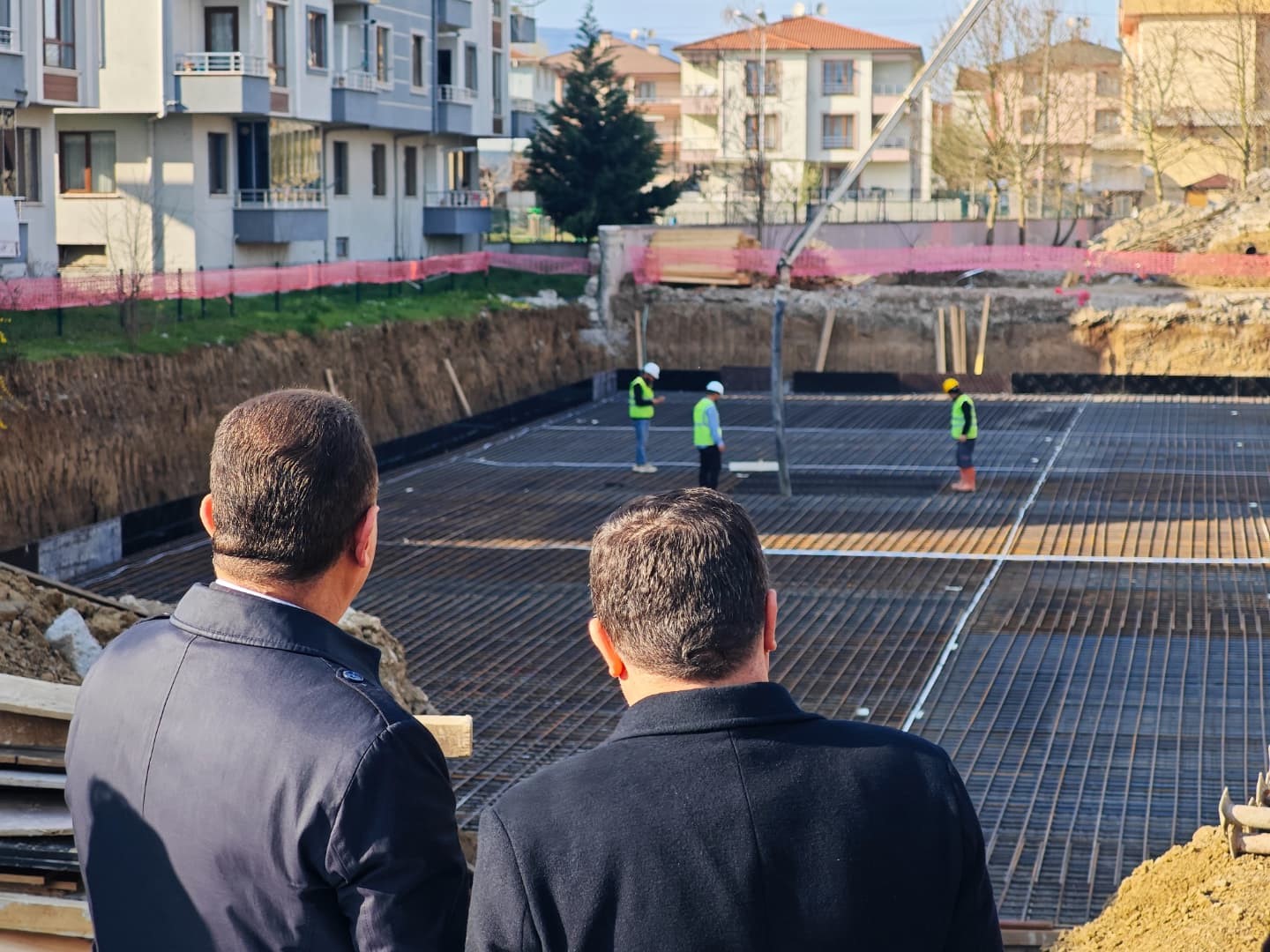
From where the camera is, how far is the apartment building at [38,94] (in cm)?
2284

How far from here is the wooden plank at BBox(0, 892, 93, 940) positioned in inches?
168

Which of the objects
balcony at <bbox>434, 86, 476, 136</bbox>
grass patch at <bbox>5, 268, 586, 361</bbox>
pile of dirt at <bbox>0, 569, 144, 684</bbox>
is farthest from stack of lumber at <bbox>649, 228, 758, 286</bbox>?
pile of dirt at <bbox>0, 569, 144, 684</bbox>

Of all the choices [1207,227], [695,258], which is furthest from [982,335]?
[1207,227]

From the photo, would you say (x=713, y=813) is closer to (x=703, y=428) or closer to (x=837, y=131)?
(x=703, y=428)

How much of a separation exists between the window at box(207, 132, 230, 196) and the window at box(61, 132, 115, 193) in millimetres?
1747

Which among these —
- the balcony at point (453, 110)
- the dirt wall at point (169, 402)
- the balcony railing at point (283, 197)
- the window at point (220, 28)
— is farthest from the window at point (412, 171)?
the dirt wall at point (169, 402)

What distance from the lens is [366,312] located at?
25.2 metres

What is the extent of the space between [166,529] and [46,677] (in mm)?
9464

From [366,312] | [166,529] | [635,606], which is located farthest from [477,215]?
[635,606]

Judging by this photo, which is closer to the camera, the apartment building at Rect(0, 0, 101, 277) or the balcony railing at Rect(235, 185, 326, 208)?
the apartment building at Rect(0, 0, 101, 277)

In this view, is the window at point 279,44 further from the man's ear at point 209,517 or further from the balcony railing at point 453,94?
the man's ear at point 209,517

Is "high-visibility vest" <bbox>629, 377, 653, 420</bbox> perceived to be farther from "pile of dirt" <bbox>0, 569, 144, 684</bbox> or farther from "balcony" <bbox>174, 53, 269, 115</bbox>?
"balcony" <bbox>174, 53, 269, 115</bbox>

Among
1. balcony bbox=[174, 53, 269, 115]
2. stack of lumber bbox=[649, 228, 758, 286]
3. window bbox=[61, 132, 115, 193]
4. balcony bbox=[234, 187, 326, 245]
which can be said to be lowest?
stack of lumber bbox=[649, 228, 758, 286]

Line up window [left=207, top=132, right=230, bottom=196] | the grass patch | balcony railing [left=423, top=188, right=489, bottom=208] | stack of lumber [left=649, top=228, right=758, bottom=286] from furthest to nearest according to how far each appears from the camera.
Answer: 1. balcony railing [left=423, top=188, right=489, bottom=208]
2. stack of lumber [left=649, top=228, right=758, bottom=286]
3. window [left=207, top=132, right=230, bottom=196]
4. the grass patch
